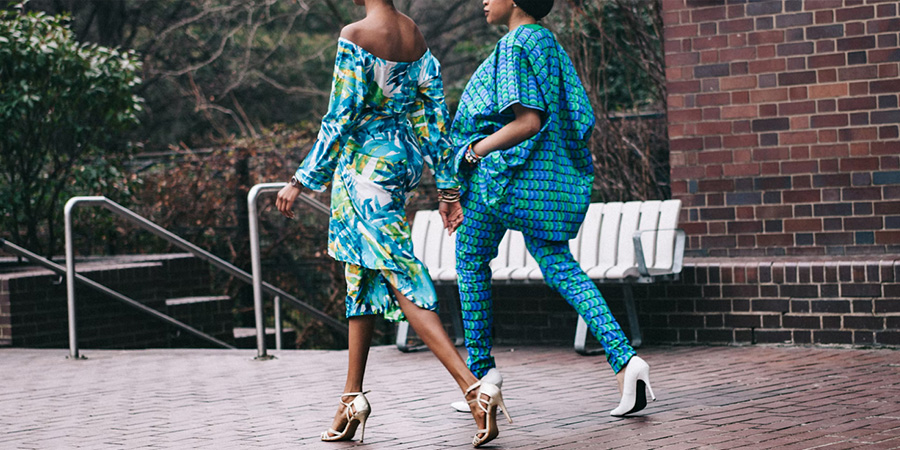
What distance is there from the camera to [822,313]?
664cm

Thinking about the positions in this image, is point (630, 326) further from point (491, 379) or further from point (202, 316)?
point (202, 316)

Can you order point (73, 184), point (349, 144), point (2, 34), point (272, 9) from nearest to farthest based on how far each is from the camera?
point (349, 144), point (2, 34), point (73, 184), point (272, 9)

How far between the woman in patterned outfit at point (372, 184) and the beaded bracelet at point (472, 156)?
40cm

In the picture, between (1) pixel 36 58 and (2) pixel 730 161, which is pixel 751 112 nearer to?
(2) pixel 730 161

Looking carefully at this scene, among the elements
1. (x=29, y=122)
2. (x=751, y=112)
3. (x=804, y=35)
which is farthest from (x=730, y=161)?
(x=29, y=122)

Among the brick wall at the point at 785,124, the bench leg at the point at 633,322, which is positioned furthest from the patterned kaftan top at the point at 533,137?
the brick wall at the point at 785,124

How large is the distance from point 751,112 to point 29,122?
5708 mm

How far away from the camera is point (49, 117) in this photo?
31.7 ft

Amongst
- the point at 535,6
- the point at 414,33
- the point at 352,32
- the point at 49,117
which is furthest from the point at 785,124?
the point at 49,117

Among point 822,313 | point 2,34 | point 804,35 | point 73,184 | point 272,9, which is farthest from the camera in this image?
point 272,9

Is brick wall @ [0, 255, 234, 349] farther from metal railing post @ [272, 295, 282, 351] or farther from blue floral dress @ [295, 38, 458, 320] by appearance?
blue floral dress @ [295, 38, 458, 320]

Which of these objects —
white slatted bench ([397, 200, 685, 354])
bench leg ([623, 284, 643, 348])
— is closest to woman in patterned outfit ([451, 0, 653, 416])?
white slatted bench ([397, 200, 685, 354])

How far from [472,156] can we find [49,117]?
6009 millimetres

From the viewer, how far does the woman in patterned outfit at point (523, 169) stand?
4.63 metres
